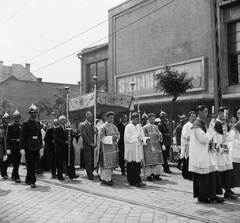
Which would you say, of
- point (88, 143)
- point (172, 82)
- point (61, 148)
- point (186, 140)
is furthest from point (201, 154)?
point (172, 82)

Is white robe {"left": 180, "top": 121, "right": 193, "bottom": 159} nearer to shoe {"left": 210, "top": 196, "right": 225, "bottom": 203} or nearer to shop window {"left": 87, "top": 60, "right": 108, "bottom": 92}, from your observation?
shoe {"left": 210, "top": 196, "right": 225, "bottom": 203}

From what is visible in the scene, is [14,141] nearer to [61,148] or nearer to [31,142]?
[61,148]

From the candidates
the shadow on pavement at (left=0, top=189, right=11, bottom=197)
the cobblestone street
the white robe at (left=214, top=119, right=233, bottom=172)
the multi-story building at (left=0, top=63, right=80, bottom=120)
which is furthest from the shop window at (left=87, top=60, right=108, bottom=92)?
the white robe at (left=214, top=119, right=233, bottom=172)

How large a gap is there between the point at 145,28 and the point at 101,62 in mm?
6428

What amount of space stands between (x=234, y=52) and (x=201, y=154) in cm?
1205

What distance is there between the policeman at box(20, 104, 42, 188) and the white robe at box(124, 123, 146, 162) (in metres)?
2.30

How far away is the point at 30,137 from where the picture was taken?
30.1 ft

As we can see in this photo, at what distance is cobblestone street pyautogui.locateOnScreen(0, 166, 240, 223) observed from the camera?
5641 mm

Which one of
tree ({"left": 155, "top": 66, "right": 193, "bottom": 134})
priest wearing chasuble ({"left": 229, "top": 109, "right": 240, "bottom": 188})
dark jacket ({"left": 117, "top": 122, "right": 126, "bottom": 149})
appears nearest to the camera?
priest wearing chasuble ({"left": 229, "top": 109, "right": 240, "bottom": 188})

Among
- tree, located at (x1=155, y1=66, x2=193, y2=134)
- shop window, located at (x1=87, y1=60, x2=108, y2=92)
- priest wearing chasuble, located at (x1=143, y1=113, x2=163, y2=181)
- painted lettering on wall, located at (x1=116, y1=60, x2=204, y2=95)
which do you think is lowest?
priest wearing chasuble, located at (x1=143, y1=113, x2=163, y2=181)

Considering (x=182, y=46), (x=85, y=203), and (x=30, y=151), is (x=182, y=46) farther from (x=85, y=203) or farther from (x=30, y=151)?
(x=85, y=203)

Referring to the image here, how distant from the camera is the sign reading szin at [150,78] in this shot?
18156mm

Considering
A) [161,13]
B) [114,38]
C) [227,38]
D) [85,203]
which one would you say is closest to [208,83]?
[227,38]

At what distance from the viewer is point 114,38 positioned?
24.3 meters
